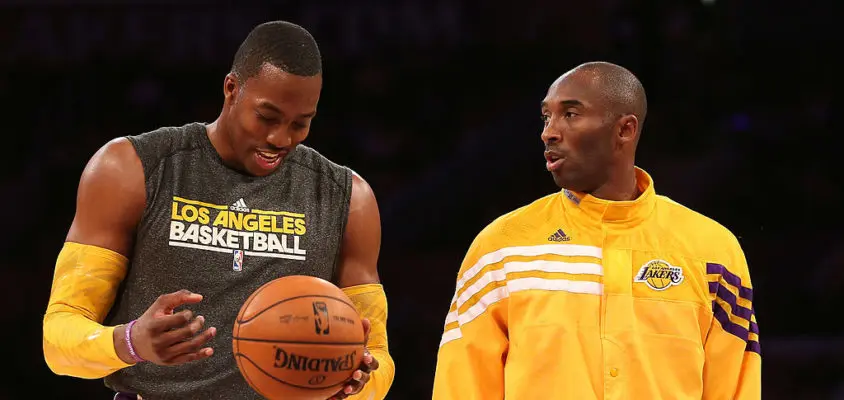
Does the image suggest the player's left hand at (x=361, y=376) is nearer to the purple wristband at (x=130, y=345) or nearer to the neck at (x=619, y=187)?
the purple wristband at (x=130, y=345)

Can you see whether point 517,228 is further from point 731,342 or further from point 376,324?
point 731,342

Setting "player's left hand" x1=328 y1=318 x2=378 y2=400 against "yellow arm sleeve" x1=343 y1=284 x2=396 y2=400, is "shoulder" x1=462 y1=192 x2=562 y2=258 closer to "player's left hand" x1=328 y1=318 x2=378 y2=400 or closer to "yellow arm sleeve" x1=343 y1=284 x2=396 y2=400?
"yellow arm sleeve" x1=343 y1=284 x2=396 y2=400

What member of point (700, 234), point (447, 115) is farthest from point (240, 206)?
point (447, 115)

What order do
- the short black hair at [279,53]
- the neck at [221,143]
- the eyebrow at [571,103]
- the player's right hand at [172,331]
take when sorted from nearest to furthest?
1. the player's right hand at [172,331]
2. the short black hair at [279,53]
3. the neck at [221,143]
4. the eyebrow at [571,103]

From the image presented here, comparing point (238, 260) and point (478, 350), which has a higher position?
point (238, 260)

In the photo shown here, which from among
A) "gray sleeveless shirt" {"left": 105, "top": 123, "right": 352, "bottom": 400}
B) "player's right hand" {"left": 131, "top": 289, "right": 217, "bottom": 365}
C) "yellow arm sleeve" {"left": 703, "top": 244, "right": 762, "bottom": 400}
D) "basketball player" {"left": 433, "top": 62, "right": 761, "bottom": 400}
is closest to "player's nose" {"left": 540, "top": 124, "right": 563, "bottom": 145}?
"basketball player" {"left": 433, "top": 62, "right": 761, "bottom": 400}

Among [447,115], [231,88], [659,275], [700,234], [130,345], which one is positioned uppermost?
[447,115]

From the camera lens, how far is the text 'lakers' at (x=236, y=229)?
9.37 ft

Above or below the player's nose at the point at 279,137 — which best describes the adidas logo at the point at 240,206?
below

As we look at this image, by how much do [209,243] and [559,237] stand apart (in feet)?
3.41

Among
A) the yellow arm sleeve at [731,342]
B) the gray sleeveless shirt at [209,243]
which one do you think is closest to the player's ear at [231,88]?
the gray sleeveless shirt at [209,243]

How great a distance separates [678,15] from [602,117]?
5275mm

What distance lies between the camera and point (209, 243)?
2.87m

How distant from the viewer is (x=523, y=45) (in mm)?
8820
